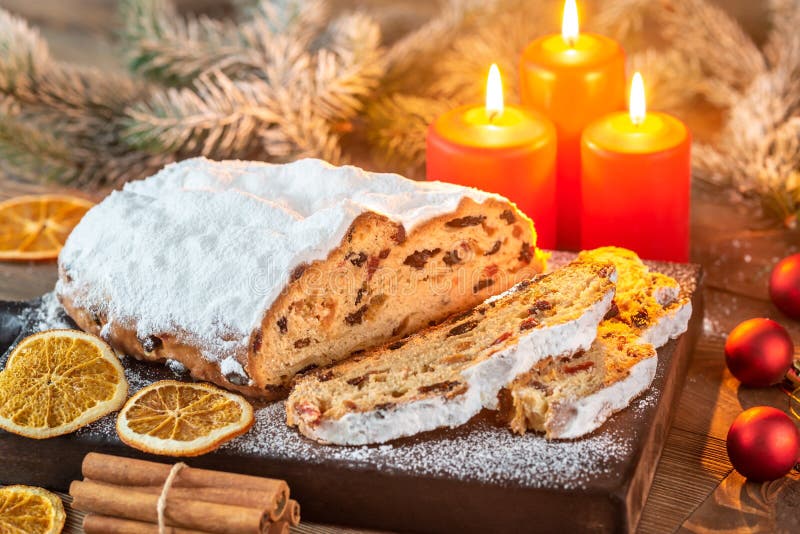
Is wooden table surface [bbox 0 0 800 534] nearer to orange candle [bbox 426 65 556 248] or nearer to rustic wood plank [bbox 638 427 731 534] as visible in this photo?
rustic wood plank [bbox 638 427 731 534]

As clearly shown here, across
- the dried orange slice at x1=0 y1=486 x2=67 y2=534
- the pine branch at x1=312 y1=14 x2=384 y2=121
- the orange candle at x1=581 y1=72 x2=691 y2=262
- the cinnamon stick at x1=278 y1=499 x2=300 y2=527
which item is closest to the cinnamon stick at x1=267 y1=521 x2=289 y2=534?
the cinnamon stick at x1=278 y1=499 x2=300 y2=527

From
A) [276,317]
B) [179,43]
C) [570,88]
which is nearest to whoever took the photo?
[276,317]

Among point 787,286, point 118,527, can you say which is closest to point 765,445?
point 787,286

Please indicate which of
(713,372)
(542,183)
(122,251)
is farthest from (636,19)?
(122,251)

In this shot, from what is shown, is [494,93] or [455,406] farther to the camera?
[494,93]

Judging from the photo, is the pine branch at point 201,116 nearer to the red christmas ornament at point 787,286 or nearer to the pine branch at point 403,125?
the pine branch at point 403,125

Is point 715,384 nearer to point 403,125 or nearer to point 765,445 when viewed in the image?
A: point 765,445

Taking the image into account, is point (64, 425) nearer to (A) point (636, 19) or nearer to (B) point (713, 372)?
(B) point (713, 372)
